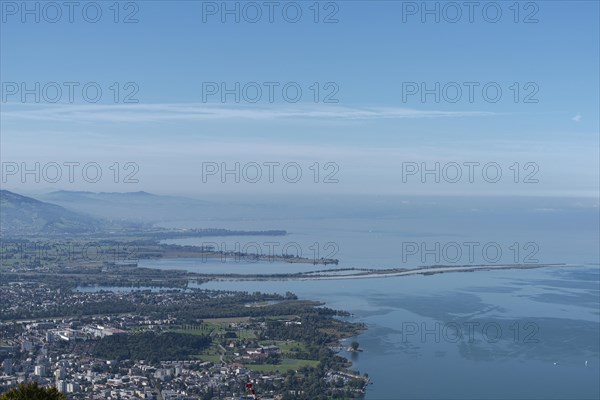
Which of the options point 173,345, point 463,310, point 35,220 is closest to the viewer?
point 173,345

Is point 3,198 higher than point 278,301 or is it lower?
higher

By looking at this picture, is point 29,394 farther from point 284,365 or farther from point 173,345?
point 173,345

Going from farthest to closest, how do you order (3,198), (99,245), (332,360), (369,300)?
(3,198) → (99,245) → (369,300) → (332,360)

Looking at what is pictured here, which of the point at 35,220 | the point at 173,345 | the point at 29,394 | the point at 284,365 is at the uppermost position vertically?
the point at 35,220

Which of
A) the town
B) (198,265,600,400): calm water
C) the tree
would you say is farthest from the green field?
the tree

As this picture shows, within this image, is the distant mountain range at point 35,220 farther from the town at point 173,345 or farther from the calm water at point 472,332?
the town at point 173,345

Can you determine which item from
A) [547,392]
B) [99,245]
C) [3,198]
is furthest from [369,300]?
[3,198]

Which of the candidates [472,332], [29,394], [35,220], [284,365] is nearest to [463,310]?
[472,332]

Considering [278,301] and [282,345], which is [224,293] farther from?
[282,345]

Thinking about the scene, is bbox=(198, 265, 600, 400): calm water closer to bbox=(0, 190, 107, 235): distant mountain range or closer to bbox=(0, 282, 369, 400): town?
bbox=(0, 282, 369, 400): town
